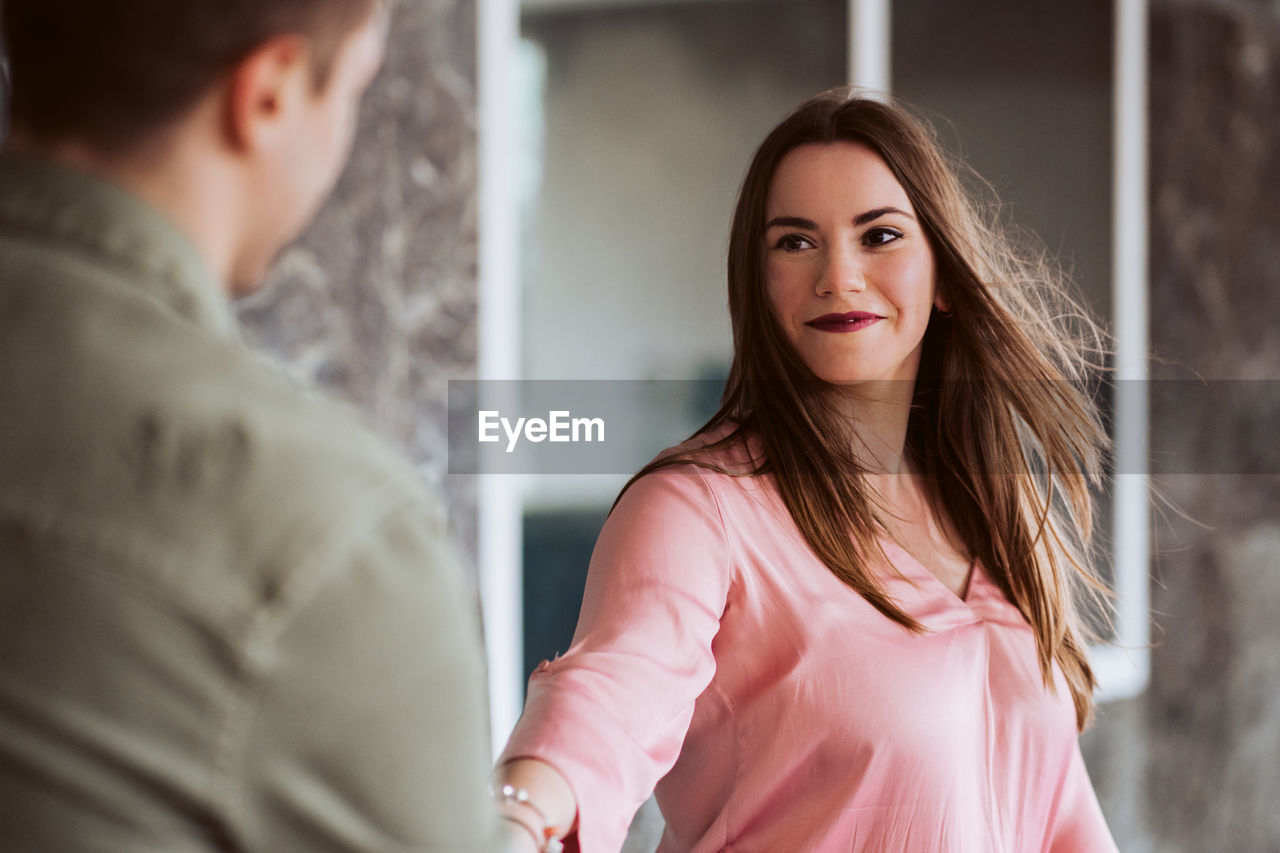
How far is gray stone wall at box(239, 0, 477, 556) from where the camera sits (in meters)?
2.18

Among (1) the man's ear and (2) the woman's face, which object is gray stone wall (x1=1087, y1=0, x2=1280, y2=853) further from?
(1) the man's ear

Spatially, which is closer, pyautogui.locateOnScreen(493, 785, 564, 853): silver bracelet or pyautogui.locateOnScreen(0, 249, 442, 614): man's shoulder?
pyautogui.locateOnScreen(0, 249, 442, 614): man's shoulder

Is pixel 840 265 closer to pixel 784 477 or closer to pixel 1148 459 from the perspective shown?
pixel 784 477

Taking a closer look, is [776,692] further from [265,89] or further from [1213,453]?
[1213,453]

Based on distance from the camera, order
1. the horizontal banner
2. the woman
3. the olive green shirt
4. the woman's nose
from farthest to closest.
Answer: the horizontal banner < the woman's nose < the woman < the olive green shirt

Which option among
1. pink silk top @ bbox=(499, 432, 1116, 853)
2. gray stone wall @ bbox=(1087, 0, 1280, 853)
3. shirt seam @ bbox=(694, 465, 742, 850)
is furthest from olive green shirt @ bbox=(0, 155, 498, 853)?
gray stone wall @ bbox=(1087, 0, 1280, 853)

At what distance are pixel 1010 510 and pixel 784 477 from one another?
0.34m

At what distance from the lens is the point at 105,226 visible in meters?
0.57

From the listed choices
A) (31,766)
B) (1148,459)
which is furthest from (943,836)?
(1148,459)

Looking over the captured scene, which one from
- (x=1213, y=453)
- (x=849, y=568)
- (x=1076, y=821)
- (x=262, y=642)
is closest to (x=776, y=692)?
(x=849, y=568)

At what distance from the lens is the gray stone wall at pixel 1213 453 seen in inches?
157

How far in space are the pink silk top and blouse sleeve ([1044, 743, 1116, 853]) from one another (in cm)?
8

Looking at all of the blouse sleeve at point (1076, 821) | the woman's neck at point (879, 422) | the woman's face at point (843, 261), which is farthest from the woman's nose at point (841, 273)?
the blouse sleeve at point (1076, 821)

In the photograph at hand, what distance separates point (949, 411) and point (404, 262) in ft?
→ 3.87
